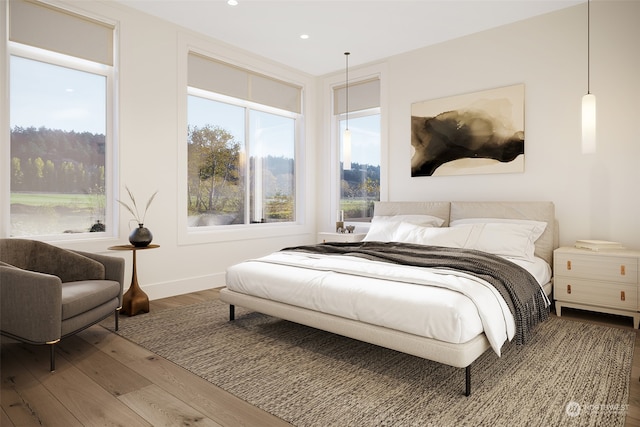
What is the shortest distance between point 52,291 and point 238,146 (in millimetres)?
3188

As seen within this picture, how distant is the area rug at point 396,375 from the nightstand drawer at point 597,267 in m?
0.43

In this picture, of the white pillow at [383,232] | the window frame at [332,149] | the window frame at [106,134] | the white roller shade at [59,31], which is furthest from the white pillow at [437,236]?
the white roller shade at [59,31]

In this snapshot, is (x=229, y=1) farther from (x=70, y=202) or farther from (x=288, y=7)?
(x=70, y=202)

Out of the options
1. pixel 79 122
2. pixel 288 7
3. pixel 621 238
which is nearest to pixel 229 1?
pixel 288 7

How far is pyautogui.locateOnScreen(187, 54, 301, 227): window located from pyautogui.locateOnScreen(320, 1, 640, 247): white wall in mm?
2225

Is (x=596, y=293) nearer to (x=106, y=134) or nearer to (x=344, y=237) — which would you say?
(x=344, y=237)

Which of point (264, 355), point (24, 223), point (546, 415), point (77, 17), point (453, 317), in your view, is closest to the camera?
point (546, 415)

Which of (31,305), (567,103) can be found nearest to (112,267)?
(31,305)

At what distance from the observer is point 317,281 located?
2.69 metres

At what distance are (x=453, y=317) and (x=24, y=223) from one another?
3578 millimetres

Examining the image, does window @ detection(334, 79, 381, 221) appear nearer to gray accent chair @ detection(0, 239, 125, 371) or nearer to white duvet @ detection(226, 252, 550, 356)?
white duvet @ detection(226, 252, 550, 356)

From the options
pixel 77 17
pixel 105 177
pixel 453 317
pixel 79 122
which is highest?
pixel 77 17

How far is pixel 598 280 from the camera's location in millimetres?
3352

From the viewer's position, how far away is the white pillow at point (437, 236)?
3656mm
